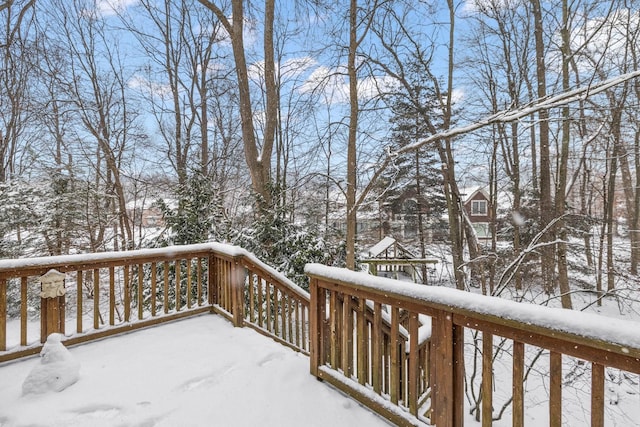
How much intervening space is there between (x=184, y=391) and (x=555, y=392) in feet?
7.70

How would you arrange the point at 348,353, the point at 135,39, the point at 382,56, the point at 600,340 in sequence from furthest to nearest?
the point at 135,39 < the point at 382,56 < the point at 348,353 < the point at 600,340

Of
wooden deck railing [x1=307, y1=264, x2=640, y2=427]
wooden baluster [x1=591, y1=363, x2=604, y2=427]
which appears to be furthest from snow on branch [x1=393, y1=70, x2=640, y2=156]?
wooden baluster [x1=591, y1=363, x2=604, y2=427]

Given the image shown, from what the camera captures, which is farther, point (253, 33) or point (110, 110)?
point (110, 110)

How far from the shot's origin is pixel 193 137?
11.2 m

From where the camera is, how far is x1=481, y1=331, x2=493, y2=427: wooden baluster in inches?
62.2

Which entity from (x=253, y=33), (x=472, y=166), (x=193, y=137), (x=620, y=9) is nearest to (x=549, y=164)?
(x=472, y=166)

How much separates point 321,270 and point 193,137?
10.3m

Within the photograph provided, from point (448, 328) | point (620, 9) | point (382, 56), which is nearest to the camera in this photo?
point (448, 328)

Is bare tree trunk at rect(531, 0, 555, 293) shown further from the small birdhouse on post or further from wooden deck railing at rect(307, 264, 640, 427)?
the small birdhouse on post

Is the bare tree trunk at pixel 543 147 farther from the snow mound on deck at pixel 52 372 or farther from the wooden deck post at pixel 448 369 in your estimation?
the snow mound on deck at pixel 52 372

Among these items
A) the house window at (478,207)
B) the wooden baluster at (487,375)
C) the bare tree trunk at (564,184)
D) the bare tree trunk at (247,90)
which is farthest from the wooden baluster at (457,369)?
the house window at (478,207)

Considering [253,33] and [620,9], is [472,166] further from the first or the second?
[253,33]

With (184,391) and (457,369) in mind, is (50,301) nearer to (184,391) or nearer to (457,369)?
(184,391)

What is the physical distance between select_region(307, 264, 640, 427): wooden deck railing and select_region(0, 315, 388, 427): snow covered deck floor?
0.24 m
